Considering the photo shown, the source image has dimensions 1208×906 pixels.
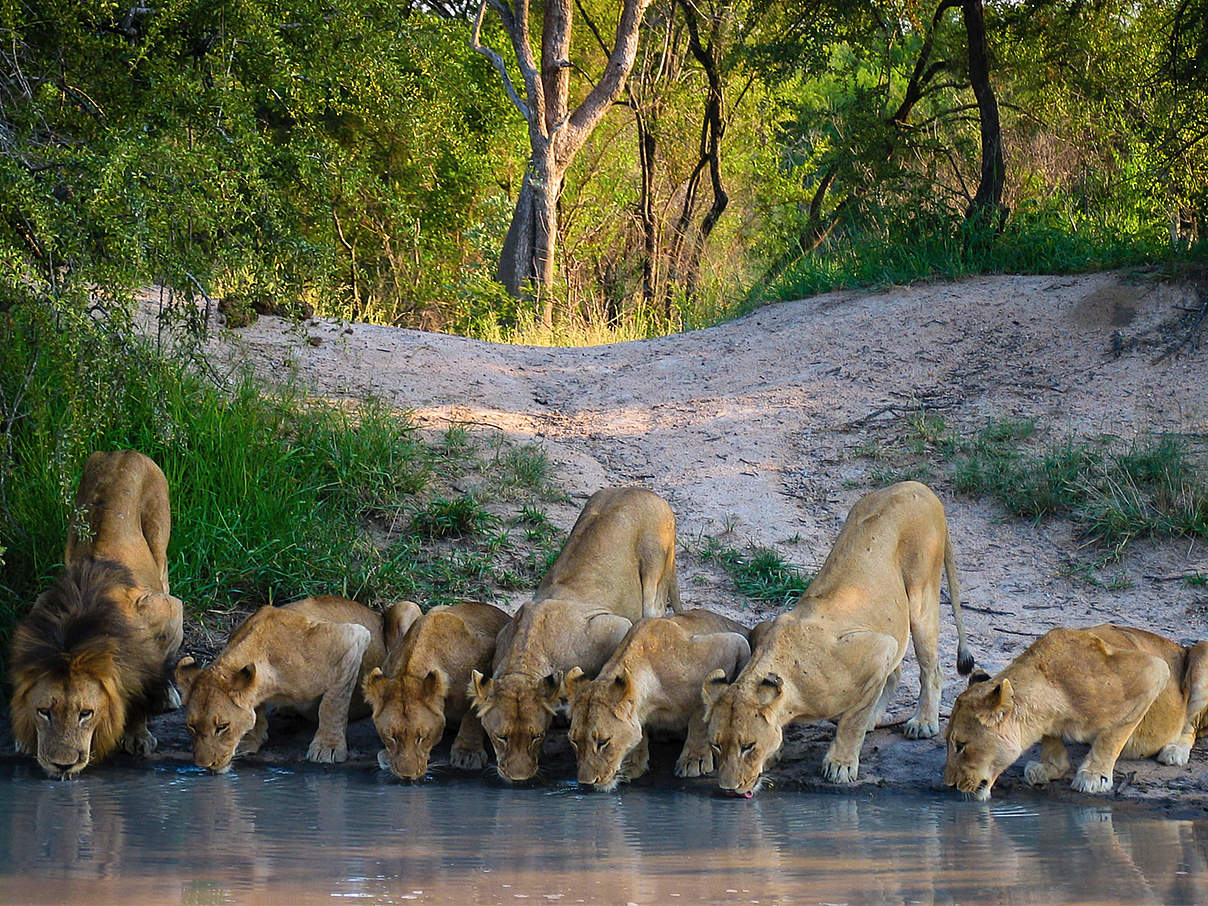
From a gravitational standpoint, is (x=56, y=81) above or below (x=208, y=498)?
above

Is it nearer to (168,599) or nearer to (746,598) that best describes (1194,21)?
(746,598)

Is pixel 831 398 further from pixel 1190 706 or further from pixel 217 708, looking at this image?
pixel 217 708

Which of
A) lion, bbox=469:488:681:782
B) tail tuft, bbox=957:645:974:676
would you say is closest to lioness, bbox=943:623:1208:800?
tail tuft, bbox=957:645:974:676

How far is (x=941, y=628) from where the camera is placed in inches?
329

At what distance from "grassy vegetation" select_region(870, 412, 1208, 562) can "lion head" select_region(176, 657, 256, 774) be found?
5.12 meters

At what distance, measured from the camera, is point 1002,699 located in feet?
20.0

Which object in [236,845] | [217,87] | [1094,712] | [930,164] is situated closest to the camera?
[236,845]

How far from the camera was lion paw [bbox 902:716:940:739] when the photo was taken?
6762mm

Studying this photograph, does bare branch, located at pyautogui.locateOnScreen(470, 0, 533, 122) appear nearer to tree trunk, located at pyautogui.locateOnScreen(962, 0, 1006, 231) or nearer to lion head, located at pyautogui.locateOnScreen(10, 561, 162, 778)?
tree trunk, located at pyautogui.locateOnScreen(962, 0, 1006, 231)

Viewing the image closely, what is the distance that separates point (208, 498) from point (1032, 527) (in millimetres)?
5178

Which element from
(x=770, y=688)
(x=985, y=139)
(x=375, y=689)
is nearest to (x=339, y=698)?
(x=375, y=689)

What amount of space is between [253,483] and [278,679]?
2.01 m

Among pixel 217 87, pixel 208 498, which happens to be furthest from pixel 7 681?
pixel 217 87

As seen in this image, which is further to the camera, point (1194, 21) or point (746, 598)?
point (1194, 21)
